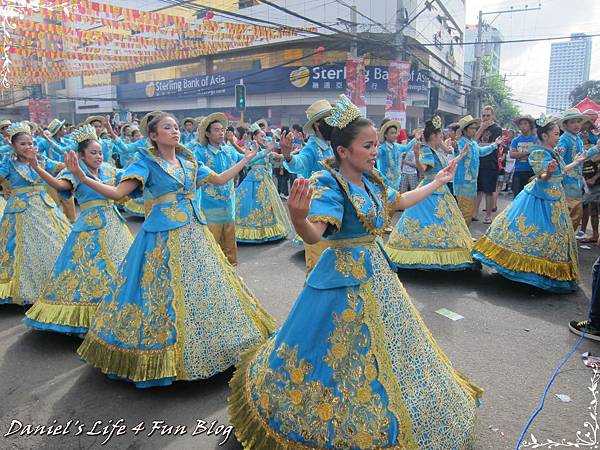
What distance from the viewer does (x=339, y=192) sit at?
8.14 feet

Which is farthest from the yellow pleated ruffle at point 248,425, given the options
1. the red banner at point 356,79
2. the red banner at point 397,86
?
the red banner at point 356,79

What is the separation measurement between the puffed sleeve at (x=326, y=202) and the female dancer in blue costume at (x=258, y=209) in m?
5.74

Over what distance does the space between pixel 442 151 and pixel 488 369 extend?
312 centimetres

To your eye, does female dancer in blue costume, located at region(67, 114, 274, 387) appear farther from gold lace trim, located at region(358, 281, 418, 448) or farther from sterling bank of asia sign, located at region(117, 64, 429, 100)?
sterling bank of asia sign, located at region(117, 64, 429, 100)

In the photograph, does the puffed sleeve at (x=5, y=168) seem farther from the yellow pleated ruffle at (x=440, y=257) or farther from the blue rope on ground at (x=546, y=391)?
the blue rope on ground at (x=546, y=391)

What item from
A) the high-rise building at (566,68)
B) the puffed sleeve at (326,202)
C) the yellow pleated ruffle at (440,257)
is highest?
the high-rise building at (566,68)

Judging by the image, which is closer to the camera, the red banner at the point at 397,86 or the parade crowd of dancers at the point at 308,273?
the parade crowd of dancers at the point at 308,273

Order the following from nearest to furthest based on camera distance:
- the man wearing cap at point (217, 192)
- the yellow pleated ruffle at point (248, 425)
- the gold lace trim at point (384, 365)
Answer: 1. the gold lace trim at point (384, 365)
2. the yellow pleated ruffle at point (248, 425)
3. the man wearing cap at point (217, 192)

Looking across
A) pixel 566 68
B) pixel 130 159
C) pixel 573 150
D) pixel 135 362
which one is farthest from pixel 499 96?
pixel 135 362

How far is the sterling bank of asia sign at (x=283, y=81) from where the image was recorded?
30250 millimetres

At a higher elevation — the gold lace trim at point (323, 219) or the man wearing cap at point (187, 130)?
the man wearing cap at point (187, 130)

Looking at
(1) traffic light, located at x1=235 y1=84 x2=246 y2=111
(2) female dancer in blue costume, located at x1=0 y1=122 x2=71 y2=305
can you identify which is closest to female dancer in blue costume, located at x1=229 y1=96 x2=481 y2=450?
(2) female dancer in blue costume, located at x1=0 y1=122 x2=71 y2=305

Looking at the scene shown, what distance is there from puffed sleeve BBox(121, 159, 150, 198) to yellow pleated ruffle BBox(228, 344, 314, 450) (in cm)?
159

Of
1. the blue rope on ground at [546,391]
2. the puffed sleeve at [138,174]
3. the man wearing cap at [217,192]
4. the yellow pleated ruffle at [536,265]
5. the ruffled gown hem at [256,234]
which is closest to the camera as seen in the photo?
the blue rope on ground at [546,391]
